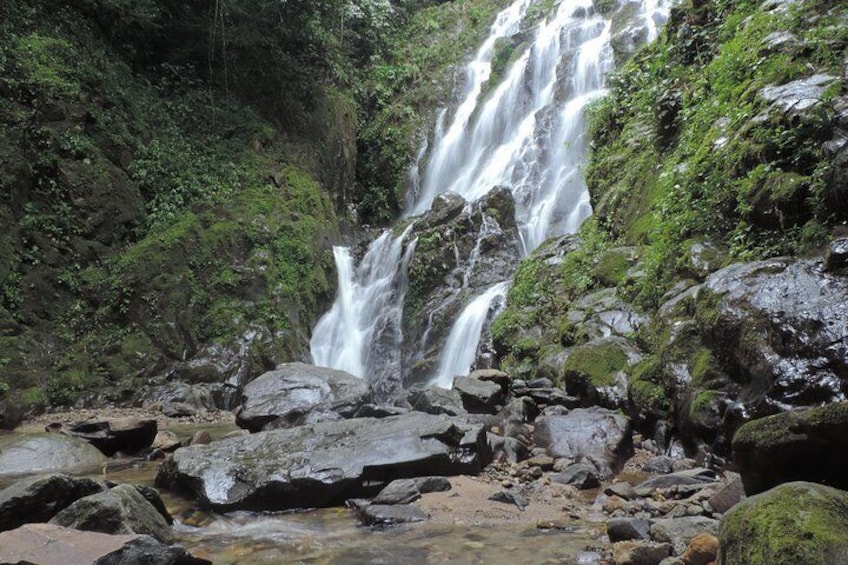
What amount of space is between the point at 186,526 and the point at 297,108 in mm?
16162

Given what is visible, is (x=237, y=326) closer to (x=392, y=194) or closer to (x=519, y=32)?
(x=392, y=194)

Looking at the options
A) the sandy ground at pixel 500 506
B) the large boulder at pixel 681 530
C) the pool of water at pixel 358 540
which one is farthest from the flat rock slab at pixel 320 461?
the large boulder at pixel 681 530

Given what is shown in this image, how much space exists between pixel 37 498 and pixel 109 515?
66 centimetres

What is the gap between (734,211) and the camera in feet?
23.7

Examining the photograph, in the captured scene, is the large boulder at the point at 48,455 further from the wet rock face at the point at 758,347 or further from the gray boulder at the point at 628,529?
the wet rock face at the point at 758,347

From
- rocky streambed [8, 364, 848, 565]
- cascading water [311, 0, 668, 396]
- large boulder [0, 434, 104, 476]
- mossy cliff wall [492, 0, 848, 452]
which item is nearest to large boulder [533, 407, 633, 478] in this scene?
rocky streambed [8, 364, 848, 565]

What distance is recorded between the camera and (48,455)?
6.76m

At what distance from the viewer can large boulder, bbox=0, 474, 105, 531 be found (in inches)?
→ 167

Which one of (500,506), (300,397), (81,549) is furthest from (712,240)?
(81,549)

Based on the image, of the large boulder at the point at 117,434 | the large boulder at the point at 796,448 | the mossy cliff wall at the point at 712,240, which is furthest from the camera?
the large boulder at the point at 117,434

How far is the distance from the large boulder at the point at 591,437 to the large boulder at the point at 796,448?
2349mm

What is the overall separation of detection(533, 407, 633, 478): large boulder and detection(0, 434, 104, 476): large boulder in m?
5.05

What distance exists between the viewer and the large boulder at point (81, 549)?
336 centimetres

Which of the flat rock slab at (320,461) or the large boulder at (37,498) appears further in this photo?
the flat rock slab at (320,461)
